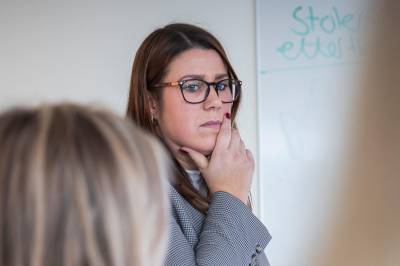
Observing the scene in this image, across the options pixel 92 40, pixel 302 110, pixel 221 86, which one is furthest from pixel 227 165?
pixel 92 40

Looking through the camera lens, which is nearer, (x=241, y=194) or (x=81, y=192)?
(x=81, y=192)

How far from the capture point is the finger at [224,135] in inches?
41.8

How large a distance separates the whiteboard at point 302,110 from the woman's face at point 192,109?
0.78m

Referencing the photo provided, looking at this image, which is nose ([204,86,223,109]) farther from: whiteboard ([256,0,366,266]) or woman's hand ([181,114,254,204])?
whiteboard ([256,0,366,266])

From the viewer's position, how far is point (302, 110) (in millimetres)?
1787

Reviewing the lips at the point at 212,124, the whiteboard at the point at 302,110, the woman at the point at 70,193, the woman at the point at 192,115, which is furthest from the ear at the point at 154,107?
the whiteboard at the point at 302,110

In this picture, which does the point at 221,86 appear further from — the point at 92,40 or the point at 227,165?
the point at 92,40

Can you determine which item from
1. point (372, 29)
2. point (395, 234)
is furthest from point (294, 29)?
point (395, 234)

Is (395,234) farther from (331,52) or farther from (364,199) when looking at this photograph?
(331,52)

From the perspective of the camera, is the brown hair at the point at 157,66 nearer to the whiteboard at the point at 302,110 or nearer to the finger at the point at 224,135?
the finger at the point at 224,135

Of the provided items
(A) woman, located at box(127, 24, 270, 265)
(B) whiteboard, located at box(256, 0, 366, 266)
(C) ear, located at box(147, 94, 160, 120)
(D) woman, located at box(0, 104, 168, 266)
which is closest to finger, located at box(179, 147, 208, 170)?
(A) woman, located at box(127, 24, 270, 265)

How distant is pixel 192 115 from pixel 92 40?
39.6 inches

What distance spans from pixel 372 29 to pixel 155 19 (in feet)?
2.70

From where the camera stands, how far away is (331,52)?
1735mm
